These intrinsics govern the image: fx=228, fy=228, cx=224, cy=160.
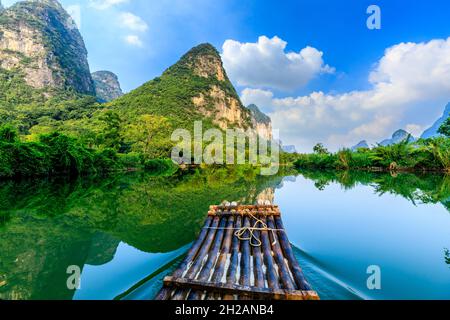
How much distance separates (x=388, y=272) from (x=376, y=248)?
3.22 ft

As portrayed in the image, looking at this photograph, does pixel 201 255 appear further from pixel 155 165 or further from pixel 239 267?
pixel 155 165

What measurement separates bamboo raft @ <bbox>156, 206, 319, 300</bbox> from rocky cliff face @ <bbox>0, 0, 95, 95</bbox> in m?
84.7

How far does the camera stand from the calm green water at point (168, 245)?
104 inches

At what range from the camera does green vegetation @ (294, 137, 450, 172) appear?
1935 centimetres

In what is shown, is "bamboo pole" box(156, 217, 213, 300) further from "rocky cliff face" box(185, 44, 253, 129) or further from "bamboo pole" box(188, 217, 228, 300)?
"rocky cliff face" box(185, 44, 253, 129)

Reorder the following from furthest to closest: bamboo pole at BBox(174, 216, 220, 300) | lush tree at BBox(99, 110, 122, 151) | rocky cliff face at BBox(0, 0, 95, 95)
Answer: rocky cliff face at BBox(0, 0, 95, 95)
lush tree at BBox(99, 110, 122, 151)
bamboo pole at BBox(174, 216, 220, 300)

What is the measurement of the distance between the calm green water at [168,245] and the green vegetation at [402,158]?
1636cm

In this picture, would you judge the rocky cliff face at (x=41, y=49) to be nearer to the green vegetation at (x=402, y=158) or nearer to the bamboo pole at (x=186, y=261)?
the green vegetation at (x=402, y=158)

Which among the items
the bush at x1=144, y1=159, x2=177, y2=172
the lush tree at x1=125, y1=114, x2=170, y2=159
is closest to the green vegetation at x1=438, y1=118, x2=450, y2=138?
the bush at x1=144, y1=159, x2=177, y2=172

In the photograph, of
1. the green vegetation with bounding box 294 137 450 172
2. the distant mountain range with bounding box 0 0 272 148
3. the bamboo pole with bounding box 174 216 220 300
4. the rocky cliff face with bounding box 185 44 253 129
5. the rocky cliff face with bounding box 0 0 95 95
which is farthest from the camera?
the rocky cliff face with bounding box 185 44 253 129

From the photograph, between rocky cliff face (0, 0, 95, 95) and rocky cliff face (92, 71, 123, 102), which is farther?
rocky cliff face (92, 71, 123, 102)

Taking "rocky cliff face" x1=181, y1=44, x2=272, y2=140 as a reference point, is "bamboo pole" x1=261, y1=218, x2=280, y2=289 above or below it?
below
